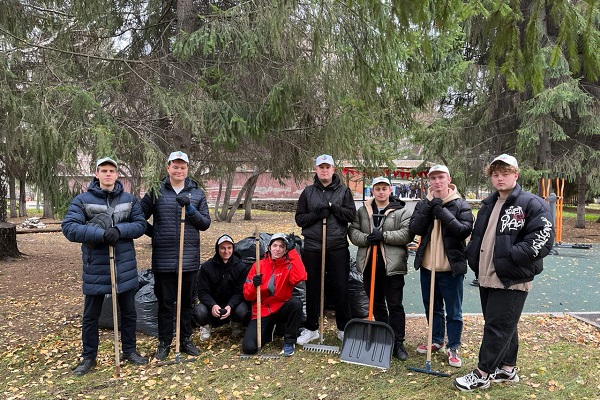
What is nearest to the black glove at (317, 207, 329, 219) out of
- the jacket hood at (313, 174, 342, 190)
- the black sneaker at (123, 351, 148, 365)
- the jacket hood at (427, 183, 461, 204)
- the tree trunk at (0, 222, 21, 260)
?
the jacket hood at (313, 174, 342, 190)

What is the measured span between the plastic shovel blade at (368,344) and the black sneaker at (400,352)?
0.62ft

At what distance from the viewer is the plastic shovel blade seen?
3.92m

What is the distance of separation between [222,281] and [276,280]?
24.1 inches

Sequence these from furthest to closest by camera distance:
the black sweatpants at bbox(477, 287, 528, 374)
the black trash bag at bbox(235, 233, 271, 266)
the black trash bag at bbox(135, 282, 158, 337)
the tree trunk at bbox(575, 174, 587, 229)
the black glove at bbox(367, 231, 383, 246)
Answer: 1. the tree trunk at bbox(575, 174, 587, 229)
2. the black trash bag at bbox(235, 233, 271, 266)
3. the black trash bag at bbox(135, 282, 158, 337)
4. the black glove at bbox(367, 231, 383, 246)
5. the black sweatpants at bbox(477, 287, 528, 374)

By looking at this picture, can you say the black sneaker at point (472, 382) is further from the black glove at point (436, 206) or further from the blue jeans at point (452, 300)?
the black glove at point (436, 206)

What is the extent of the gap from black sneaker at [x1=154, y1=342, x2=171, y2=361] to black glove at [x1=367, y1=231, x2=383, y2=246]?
205 cm

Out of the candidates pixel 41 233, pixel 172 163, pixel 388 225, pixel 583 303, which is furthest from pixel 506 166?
pixel 41 233

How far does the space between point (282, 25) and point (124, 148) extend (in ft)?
7.96

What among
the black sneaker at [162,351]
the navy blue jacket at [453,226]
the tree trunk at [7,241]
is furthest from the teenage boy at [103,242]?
the tree trunk at [7,241]

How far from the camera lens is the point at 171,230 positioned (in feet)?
13.5

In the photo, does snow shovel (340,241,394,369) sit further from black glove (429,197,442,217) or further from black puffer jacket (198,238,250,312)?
black puffer jacket (198,238,250,312)

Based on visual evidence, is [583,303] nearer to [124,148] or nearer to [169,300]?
[169,300]

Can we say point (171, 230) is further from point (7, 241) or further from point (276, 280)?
point (7, 241)

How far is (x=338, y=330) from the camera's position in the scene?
4668mm
